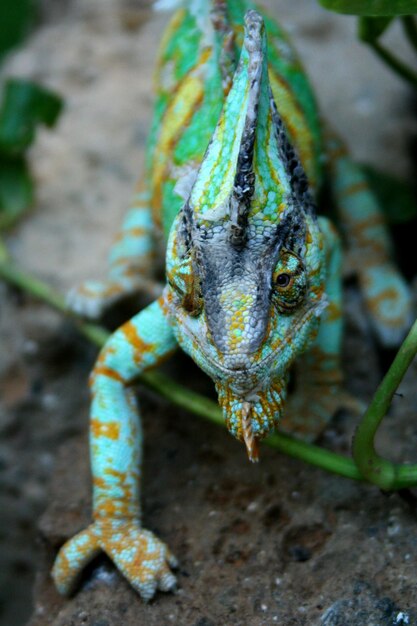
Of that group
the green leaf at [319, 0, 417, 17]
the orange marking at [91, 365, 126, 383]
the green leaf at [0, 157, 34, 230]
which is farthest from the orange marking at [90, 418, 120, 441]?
the green leaf at [0, 157, 34, 230]

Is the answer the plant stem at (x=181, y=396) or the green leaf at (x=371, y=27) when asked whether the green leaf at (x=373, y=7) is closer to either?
the green leaf at (x=371, y=27)

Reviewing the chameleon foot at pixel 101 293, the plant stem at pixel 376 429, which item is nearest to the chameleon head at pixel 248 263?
the plant stem at pixel 376 429

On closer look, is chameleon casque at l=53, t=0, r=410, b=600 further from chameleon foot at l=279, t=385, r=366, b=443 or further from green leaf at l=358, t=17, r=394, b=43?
green leaf at l=358, t=17, r=394, b=43

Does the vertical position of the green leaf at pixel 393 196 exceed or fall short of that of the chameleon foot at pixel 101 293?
it falls short

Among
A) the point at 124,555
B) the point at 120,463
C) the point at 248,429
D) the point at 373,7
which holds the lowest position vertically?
the point at 124,555

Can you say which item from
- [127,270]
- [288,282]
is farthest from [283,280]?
[127,270]

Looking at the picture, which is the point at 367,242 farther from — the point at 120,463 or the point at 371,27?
the point at 120,463

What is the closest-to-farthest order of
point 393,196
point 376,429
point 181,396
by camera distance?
point 376,429, point 181,396, point 393,196
